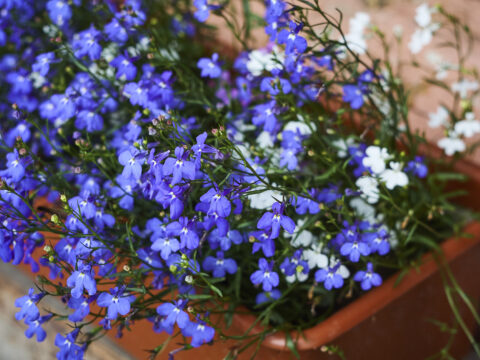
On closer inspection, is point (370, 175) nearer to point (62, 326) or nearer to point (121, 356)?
point (121, 356)

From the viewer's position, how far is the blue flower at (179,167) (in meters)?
0.77

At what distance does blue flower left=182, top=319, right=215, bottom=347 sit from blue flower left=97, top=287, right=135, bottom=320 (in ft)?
0.34

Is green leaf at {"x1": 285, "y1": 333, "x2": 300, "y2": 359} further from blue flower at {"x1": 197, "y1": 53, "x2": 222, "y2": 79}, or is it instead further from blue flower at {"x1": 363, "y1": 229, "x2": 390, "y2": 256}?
blue flower at {"x1": 197, "y1": 53, "x2": 222, "y2": 79}

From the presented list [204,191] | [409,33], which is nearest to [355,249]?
[204,191]

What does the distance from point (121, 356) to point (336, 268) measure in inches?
25.9

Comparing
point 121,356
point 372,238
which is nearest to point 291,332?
point 372,238

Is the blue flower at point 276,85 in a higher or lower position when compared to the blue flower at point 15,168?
lower

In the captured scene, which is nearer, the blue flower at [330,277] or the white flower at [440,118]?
the blue flower at [330,277]

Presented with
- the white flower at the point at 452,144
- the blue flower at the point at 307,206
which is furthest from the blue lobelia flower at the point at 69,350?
the white flower at the point at 452,144

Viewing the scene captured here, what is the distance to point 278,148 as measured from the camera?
116 centimetres

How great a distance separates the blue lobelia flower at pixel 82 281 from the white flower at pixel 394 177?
1.62 ft

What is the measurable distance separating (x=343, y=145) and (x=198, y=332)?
46 centimetres

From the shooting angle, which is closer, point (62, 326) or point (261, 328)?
point (261, 328)

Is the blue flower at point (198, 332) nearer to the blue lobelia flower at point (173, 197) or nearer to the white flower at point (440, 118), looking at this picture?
the blue lobelia flower at point (173, 197)
